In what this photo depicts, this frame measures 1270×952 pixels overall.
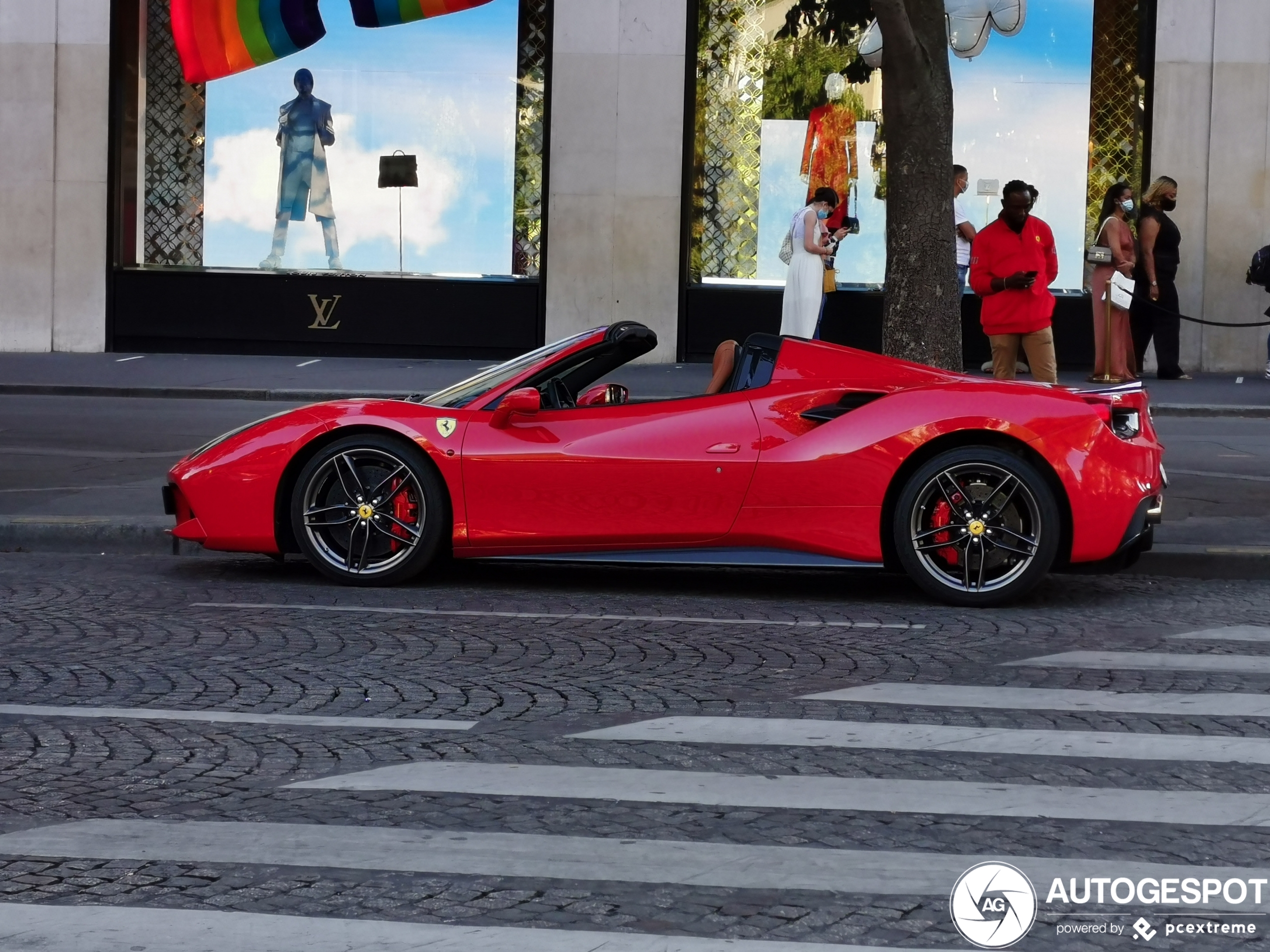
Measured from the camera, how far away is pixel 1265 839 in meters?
4.43

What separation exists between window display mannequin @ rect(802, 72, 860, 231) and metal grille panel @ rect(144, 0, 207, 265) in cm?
650

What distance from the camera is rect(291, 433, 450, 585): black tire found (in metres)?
8.02

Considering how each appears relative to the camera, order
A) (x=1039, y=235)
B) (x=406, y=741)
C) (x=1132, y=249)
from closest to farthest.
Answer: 1. (x=406, y=741)
2. (x=1039, y=235)
3. (x=1132, y=249)

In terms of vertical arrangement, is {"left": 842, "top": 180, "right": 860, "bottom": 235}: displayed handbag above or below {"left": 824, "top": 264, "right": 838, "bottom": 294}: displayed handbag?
above

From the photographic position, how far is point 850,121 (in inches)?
771

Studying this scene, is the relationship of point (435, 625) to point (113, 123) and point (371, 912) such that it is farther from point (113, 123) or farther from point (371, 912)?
point (113, 123)

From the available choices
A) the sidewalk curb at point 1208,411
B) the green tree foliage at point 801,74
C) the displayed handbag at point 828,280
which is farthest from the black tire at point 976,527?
the green tree foliage at point 801,74

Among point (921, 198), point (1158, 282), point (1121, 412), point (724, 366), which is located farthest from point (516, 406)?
point (1158, 282)

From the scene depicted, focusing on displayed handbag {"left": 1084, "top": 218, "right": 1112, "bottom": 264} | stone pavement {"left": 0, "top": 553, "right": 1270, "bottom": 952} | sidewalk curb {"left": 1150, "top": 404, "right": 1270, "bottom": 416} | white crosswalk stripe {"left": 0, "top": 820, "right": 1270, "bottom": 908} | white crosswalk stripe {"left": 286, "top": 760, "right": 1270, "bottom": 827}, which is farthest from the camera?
displayed handbag {"left": 1084, "top": 218, "right": 1112, "bottom": 264}

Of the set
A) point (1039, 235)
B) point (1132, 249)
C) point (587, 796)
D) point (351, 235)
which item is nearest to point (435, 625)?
point (587, 796)

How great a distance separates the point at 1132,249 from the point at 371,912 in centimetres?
1505

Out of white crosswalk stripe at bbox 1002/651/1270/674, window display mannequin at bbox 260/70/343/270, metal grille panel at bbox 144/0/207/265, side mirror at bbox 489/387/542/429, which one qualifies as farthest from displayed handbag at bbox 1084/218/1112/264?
white crosswalk stripe at bbox 1002/651/1270/674

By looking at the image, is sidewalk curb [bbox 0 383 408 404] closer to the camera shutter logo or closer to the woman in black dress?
the woman in black dress

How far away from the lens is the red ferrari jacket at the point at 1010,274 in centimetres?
1284
